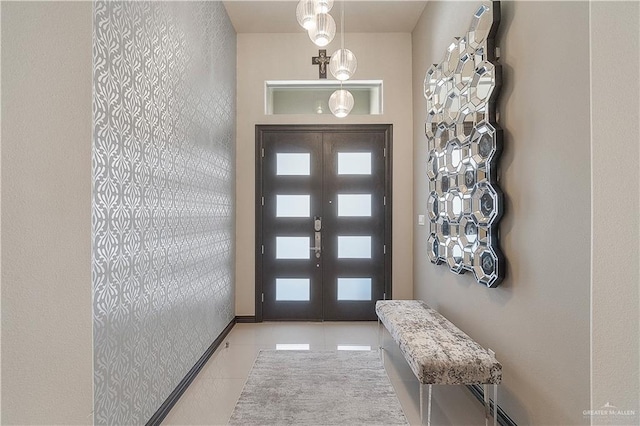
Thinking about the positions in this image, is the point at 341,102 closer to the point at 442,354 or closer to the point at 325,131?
the point at 325,131

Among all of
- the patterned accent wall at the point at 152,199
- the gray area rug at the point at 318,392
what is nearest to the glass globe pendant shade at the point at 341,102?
the patterned accent wall at the point at 152,199

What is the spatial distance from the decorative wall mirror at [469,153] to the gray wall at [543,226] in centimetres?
7

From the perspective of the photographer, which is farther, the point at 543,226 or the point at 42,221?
the point at 543,226

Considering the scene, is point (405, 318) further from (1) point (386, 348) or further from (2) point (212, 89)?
(2) point (212, 89)

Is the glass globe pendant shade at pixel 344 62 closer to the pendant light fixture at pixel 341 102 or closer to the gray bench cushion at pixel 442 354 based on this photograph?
the pendant light fixture at pixel 341 102

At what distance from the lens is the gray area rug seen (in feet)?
7.33

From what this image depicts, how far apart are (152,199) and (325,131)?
2.67 meters

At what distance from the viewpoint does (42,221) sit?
118 centimetres

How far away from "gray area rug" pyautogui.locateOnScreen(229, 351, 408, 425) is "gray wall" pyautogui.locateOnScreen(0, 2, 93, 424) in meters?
1.27

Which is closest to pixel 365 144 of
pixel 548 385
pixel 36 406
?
pixel 548 385

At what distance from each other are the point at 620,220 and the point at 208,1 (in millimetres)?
3545

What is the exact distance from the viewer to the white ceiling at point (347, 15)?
3.72 m

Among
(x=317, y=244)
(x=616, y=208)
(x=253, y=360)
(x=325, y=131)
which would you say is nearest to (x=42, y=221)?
(x=616, y=208)

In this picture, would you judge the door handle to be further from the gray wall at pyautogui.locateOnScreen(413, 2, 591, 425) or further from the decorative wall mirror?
the gray wall at pyautogui.locateOnScreen(413, 2, 591, 425)
